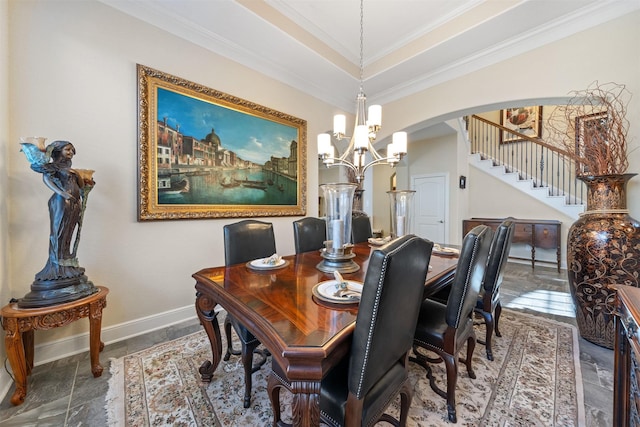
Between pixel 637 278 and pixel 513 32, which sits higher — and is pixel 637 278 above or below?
below

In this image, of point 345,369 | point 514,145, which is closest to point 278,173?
point 345,369

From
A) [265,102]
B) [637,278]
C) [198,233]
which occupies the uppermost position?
[265,102]

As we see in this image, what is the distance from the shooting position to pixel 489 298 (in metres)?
1.78

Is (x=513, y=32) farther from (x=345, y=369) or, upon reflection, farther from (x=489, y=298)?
(x=345, y=369)

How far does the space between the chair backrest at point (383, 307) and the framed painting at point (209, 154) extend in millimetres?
2246

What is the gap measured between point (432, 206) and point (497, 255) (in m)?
4.57

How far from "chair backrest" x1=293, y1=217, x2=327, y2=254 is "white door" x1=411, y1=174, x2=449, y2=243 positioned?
446 centimetres

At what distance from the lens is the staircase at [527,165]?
15.3ft

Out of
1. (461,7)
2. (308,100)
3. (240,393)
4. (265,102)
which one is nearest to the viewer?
(240,393)

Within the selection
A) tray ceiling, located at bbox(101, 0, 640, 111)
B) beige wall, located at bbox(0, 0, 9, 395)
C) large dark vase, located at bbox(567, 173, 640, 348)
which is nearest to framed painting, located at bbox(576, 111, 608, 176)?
large dark vase, located at bbox(567, 173, 640, 348)

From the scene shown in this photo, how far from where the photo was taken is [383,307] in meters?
0.78

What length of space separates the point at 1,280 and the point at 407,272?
2.49 m

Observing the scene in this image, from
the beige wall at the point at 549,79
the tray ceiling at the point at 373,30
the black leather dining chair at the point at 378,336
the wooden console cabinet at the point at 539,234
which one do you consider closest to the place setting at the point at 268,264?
the black leather dining chair at the point at 378,336

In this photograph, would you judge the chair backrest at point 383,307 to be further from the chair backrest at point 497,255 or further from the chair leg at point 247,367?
the chair backrest at point 497,255
